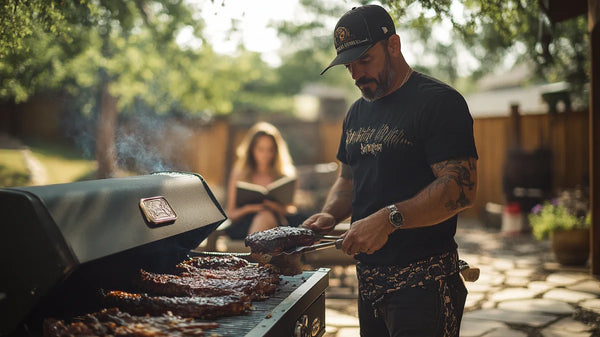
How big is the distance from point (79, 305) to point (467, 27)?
316 centimetres

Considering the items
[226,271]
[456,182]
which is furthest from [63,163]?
[456,182]

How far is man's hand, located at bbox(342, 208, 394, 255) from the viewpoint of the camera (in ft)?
7.20

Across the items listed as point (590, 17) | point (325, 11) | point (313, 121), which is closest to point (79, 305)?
point (590, 17)

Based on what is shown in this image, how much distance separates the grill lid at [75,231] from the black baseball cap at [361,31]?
972 mm

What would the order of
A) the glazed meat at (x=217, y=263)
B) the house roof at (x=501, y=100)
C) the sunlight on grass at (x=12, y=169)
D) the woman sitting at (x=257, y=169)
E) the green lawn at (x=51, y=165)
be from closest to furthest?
the glazed meat at (x=217, y=263), the woman sitting at (x=257, y=169), the sunlight on grass at (x=12, y=169), the green lawn at (x=51, y=165), the house roof at (x=501, y=100)

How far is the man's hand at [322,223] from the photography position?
2730 mm

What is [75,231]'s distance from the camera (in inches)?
66.2

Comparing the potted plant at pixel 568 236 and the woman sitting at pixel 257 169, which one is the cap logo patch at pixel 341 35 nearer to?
the woman sitting at pixel 257 169

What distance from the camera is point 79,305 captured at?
198cm

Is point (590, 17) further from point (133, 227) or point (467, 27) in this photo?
point (133, 227)

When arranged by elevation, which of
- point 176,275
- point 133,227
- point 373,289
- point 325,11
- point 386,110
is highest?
point 325,11

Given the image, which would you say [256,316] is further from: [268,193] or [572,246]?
[572,246]

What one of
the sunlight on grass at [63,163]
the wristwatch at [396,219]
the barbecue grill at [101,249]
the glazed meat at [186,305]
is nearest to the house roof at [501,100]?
the sunlight on grass at [63,163]

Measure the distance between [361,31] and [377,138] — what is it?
0.50 m
